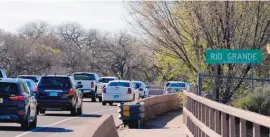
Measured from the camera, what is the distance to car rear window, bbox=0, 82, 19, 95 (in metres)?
18.7

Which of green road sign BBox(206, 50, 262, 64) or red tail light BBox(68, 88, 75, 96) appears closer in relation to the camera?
green road sign BBox(206, 50, 262, 64)

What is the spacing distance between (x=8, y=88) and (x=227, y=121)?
40.5ft

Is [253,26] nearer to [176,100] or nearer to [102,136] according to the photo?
[102,136]

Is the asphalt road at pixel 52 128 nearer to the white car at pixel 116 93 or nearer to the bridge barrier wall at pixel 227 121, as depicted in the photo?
the bridge barrier wall at pixel 227 121

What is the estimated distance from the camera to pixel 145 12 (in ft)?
74.4

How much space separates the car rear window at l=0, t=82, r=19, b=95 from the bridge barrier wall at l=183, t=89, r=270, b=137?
7968 mm

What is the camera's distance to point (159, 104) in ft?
97.0

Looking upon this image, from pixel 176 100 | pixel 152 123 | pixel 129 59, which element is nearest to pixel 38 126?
pixel 152 123

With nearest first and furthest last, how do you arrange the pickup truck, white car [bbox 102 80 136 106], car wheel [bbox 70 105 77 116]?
1. car wheel [bbox 70 105 77 116]
2. white car [bbox 102 80 136 106]
3. the pickup truck

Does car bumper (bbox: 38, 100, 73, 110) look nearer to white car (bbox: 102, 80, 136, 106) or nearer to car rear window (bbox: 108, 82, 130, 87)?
white car (bbox: 102, 80, 136, 106)

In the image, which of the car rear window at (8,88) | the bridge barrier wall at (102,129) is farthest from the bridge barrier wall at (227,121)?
the car rear window at (8,88)

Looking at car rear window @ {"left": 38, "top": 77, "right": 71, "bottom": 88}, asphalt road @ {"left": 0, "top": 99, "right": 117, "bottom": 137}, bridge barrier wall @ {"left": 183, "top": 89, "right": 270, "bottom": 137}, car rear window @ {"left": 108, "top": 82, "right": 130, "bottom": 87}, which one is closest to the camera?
bridge barrier wall @ {"left": 183, "top": 89, "right": 270, "bottom": 137}

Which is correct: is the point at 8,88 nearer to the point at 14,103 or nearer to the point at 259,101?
the point at 14,103

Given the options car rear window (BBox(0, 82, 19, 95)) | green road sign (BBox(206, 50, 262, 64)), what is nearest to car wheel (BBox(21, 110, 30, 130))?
car rear window (BBox(0, 82, 19, 95))
